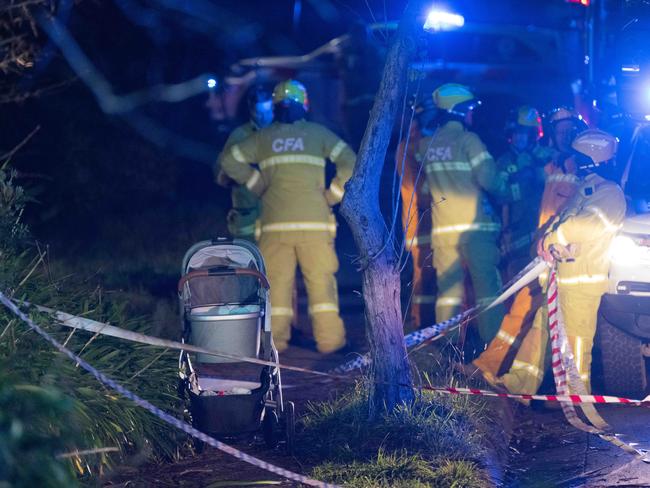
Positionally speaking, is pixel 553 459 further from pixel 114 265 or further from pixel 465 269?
pixel 114 265

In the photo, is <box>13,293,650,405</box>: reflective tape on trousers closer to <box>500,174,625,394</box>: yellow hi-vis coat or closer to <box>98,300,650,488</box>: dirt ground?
<box>98,300,650,488</box>: dirt ground

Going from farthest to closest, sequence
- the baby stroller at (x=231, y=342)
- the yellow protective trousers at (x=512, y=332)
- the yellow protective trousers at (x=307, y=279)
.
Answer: the yellow protective trousers at (x=307, y=279) < the yellow protective trousers at (x=512, y=332) < the baby stroller at (x=231, y=342)

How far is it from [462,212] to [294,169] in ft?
4.71

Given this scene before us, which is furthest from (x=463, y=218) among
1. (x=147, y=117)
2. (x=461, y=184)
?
(x=147, y=117)

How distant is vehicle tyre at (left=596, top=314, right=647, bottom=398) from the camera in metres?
7.96

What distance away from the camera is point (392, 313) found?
22.6ft

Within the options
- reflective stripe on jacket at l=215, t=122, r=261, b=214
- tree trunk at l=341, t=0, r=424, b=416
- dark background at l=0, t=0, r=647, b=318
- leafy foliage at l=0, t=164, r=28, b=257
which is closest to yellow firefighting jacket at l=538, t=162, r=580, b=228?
tree trunk at l=341, t=0, r=424, b=416

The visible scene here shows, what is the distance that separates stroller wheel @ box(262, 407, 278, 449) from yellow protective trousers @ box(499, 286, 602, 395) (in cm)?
211

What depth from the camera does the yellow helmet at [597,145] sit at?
7.92 m

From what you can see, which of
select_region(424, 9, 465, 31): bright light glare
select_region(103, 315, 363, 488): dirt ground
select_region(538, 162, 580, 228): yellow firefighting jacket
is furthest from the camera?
select_region(424, 9, 465, 31): bright light glare

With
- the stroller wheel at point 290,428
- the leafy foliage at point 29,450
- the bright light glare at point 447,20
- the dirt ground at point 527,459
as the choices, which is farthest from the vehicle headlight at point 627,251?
the bright light glare at point 447,20

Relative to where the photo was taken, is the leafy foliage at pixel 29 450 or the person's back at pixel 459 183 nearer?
the leafy foliage at pixel 29 450

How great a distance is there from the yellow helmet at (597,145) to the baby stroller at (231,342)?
2465 mm

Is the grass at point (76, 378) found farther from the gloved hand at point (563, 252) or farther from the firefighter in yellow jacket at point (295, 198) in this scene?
the gloved hand at point (563, 252)
